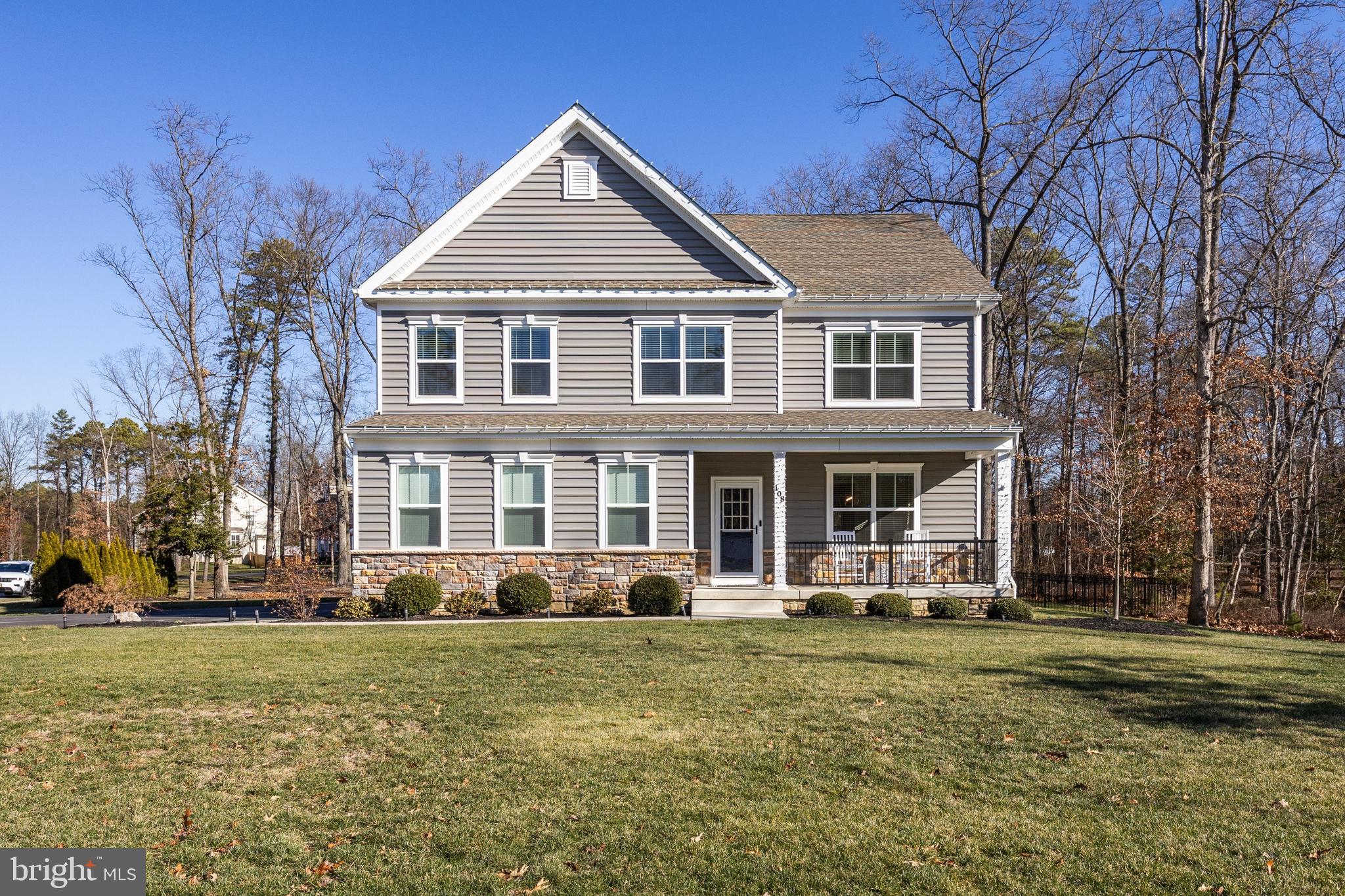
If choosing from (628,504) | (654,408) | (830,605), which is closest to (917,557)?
(830,605)

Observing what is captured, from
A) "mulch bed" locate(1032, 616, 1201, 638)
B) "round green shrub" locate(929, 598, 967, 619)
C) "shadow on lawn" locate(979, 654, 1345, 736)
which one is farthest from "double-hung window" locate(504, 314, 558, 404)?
"shadow on lawn" locate(979, 654, 1345, 736)

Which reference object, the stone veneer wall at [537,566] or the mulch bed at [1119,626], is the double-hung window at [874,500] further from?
the stone veneer wall at [537,566]

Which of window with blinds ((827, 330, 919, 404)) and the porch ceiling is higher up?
window with blinds ((827, 330, 919, 404))

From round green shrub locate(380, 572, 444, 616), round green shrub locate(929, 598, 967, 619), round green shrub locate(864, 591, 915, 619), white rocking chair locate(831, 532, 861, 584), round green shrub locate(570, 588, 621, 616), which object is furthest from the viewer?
white rocking chair locate(831, 532, 861, 584)

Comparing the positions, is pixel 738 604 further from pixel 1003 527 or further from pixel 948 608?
pixel 1003 527

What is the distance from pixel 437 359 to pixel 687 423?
18.3 feet

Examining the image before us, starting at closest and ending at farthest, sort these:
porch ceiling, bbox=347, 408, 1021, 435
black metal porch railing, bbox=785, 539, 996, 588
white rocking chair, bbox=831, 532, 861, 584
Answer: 1. porch ceiling, bbox=347, 408, 1021, 435
2. black metal porch railing, bbox=785, 539, 996, 588
3. white rocking chair, bbox=831, 532, 861, 584

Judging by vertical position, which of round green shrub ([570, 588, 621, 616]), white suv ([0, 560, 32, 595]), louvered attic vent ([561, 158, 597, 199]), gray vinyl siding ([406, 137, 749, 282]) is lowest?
white suv ([0, 560, 32, 595])

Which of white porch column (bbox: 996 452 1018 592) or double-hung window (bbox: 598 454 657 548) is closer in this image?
white porch column (bbox: 996 452 1018 592)

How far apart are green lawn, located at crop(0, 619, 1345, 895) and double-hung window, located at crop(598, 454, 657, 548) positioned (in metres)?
6.18

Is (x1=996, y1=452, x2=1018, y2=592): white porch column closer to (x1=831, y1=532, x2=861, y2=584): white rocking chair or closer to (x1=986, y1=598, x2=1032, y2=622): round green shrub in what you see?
(x1=986, y1=598, x2=1032, y2=622): round green shrub

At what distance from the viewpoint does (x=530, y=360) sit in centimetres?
1897

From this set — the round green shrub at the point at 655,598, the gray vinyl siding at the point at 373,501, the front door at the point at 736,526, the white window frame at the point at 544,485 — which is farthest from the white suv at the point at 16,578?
the front door at the point at 736,526

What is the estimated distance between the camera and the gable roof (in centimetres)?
1961
